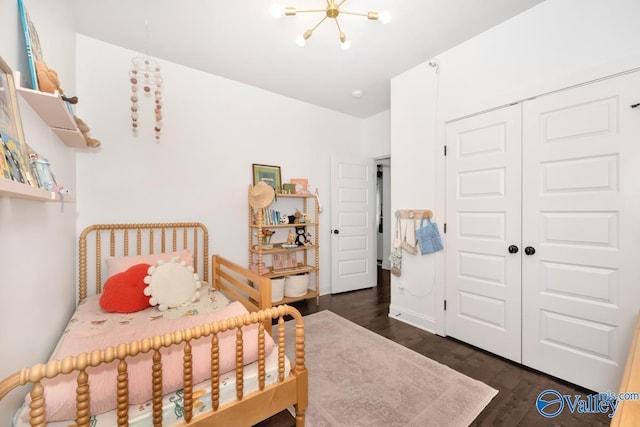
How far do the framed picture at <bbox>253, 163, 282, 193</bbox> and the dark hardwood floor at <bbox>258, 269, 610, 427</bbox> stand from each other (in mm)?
1654

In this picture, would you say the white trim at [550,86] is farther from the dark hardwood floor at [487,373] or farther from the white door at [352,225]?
the dark hardwood floor at [487,373]

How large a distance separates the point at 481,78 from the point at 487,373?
247 centimetres

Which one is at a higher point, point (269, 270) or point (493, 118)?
point (493, 118)

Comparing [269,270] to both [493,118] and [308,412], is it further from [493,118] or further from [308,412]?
[493,118]

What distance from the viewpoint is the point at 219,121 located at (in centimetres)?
306

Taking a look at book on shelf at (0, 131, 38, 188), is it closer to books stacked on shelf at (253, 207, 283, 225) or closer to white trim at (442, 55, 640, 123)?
books stacked on shelf at (253, 207, 283, 225)

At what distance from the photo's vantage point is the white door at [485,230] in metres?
2.13

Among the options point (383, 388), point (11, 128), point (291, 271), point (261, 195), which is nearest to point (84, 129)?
point (11, 128)

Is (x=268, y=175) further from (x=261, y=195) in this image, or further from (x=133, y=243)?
(x=133, y=243)

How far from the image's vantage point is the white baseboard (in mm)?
2686

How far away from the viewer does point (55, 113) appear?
1419 millimetres

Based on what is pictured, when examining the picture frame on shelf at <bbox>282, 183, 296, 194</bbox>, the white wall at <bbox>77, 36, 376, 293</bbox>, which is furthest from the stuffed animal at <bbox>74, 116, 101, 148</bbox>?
the picture frame on shelf at <bbox>282, 183, 296, 194</bbox>

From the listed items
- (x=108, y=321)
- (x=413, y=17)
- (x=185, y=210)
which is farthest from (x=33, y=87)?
(x=413, y=17)

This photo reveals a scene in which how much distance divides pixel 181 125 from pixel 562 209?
11.6ft
